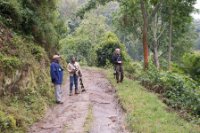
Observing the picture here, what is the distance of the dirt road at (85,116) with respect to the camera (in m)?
10.5

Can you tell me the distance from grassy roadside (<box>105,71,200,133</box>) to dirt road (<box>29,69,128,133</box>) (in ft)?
1.17

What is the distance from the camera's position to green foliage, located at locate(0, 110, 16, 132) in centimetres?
935

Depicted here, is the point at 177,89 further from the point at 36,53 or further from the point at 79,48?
the point at 79,48

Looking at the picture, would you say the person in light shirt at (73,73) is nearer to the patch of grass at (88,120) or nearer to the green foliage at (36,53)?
the green foliage at (36,53)

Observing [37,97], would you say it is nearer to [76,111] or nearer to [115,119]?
[76,111]

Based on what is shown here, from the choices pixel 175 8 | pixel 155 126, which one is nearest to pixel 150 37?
pixel 175 8

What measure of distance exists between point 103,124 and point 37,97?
9.68 ft

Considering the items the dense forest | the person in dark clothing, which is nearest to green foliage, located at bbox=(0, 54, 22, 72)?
the dense forest

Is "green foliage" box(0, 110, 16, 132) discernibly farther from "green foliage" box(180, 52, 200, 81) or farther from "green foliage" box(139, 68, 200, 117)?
"green foliage" box(180, 52, 200, 81)

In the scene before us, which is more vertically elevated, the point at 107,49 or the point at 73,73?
the point at 107,49

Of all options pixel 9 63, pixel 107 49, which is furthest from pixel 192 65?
pixel 107 49

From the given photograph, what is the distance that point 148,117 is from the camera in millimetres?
11766

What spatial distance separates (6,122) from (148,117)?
4.56 metres

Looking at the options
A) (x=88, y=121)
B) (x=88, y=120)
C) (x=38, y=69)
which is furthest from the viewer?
(x=38, y=69)
